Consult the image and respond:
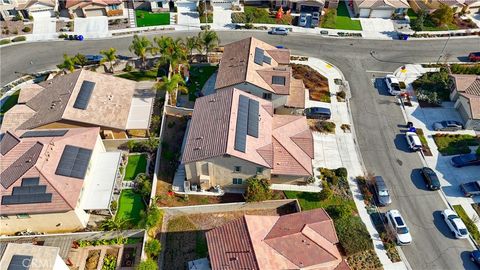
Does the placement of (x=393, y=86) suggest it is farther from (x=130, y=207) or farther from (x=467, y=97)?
(x=130, y=207)

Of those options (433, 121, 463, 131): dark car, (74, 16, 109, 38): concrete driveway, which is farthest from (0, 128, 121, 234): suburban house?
(433, 121, 463, 131): dark car

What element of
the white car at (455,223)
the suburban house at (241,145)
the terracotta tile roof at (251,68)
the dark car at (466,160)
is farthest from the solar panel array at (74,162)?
the dark car at (466,160)

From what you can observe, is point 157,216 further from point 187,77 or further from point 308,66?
point 308,66

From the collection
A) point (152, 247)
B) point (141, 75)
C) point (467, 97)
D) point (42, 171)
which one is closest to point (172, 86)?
point (141, 75)

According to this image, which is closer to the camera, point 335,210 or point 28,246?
point 28,246

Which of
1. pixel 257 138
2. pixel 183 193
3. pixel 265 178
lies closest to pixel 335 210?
pixel 265 178

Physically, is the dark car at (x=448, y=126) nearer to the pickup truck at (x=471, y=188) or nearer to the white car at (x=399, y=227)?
the pickup truck at (x=471, y=188)
